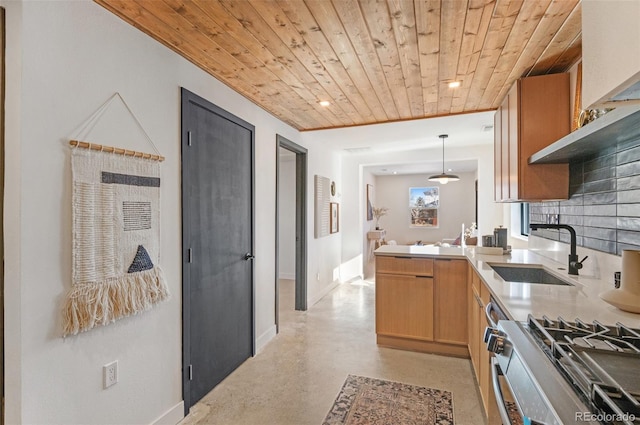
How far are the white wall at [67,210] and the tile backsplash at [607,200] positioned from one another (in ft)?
8.28

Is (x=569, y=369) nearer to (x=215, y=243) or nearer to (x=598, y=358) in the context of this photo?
(x=598, y=358)

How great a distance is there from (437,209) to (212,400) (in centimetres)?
789

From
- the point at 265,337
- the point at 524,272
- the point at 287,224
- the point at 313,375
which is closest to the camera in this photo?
the point at 524,272

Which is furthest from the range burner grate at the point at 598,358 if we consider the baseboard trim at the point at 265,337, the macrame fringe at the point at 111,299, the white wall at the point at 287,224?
the white wall at the point at 287,224

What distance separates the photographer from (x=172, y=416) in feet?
6.40

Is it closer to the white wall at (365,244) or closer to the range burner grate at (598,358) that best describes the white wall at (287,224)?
the white wall at (365,244)

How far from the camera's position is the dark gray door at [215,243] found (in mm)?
2133

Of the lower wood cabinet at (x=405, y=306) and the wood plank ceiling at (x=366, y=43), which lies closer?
the wood plank ceiling at (x=366, y=43)

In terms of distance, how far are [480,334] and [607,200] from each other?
1115 millimetres

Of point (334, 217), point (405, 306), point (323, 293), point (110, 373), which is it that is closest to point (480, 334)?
point (405, 306)

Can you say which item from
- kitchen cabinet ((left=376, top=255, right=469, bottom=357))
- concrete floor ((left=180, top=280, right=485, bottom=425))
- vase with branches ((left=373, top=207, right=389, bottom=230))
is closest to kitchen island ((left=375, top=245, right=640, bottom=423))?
kitchen cabinet ((left=376, top=255, right=469, bottom=357))

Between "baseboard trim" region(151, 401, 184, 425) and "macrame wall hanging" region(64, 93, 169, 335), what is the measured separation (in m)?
0.70

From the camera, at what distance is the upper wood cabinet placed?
218cm

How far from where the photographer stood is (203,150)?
228 centimetres
